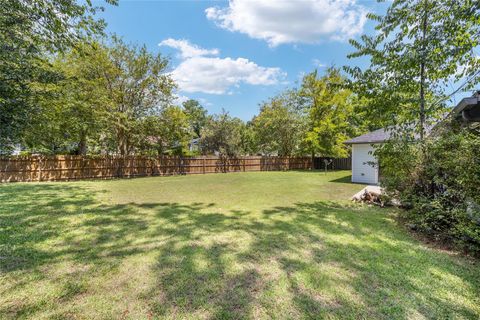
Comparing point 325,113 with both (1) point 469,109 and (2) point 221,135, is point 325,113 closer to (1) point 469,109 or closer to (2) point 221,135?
(2) point 221,135

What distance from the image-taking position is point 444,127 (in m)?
4.54

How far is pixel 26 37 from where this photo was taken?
4891mm

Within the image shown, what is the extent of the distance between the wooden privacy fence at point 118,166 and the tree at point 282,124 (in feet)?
6.06

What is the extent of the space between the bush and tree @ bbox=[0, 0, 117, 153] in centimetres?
710

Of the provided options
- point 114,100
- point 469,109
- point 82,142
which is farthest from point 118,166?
point 469,109

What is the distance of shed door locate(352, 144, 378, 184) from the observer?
11031 mm

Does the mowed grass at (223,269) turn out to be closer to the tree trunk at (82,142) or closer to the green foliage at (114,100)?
the green foliage at (114,100)

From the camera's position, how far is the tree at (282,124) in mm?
20153

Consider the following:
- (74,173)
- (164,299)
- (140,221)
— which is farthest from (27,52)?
(74,173)

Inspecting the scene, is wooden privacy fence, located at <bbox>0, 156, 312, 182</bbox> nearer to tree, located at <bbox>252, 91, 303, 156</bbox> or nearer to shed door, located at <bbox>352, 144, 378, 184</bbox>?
tree, located at <bbox>252, 91, 303, 156</bbox>

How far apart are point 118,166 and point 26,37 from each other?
923 centimetres

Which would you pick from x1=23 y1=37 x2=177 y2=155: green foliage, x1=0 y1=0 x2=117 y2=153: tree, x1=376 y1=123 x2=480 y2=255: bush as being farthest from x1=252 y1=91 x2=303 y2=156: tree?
x1=0 y1=0 x2=117 y2=153: tree

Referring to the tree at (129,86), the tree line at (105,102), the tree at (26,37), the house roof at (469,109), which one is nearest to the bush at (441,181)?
the house roof at (469,109)

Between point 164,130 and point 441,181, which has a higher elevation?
point 164,130
